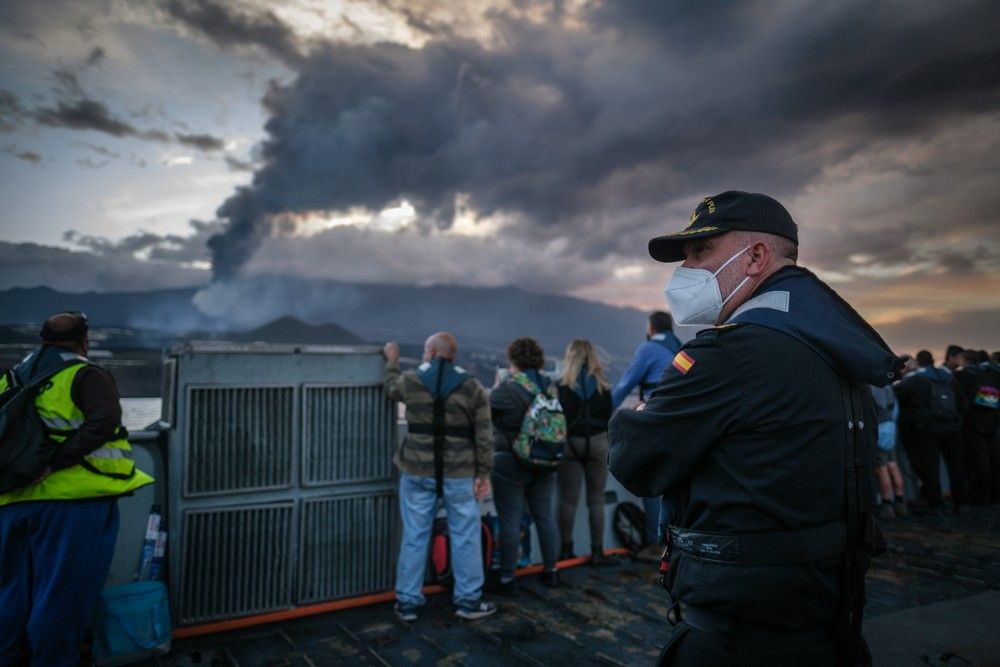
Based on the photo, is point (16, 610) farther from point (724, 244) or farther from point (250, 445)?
point (724, 244)

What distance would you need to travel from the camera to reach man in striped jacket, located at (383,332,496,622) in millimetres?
4777

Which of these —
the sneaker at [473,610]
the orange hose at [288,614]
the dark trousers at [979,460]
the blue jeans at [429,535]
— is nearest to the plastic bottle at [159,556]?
the orange hose at [288,614]

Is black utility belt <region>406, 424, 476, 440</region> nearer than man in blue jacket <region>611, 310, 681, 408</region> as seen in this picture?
Yes

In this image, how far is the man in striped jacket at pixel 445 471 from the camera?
4777 mm

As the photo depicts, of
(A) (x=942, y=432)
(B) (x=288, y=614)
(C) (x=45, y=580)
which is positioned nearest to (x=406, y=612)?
(B) (x=288, y=614)

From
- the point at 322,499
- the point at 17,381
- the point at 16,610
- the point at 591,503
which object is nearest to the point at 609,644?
the point at 591,503

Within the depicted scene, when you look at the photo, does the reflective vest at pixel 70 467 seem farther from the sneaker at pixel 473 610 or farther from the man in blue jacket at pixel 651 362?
the man in blue jacket at pixel 651 362

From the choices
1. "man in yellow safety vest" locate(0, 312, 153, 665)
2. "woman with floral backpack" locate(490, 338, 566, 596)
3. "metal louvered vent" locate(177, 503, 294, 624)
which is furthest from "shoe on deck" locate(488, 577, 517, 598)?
"man in yellow safety vest" locate(0, 312, 153, 665)

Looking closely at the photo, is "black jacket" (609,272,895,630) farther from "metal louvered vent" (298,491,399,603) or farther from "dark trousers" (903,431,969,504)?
"dark trousers" (903,431,969,504)

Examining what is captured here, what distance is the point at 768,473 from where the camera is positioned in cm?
167

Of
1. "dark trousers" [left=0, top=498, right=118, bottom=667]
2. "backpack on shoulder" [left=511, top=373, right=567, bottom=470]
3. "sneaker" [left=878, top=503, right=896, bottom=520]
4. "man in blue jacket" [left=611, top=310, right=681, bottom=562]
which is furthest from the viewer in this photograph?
"sneaker" [left=878, top=503, right=896, bottom=520]

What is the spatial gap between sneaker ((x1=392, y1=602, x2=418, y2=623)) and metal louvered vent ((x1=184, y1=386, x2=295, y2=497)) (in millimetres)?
1280

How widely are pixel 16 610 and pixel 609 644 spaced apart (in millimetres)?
3550

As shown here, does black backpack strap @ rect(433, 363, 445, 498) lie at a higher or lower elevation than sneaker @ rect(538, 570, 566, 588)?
higher
